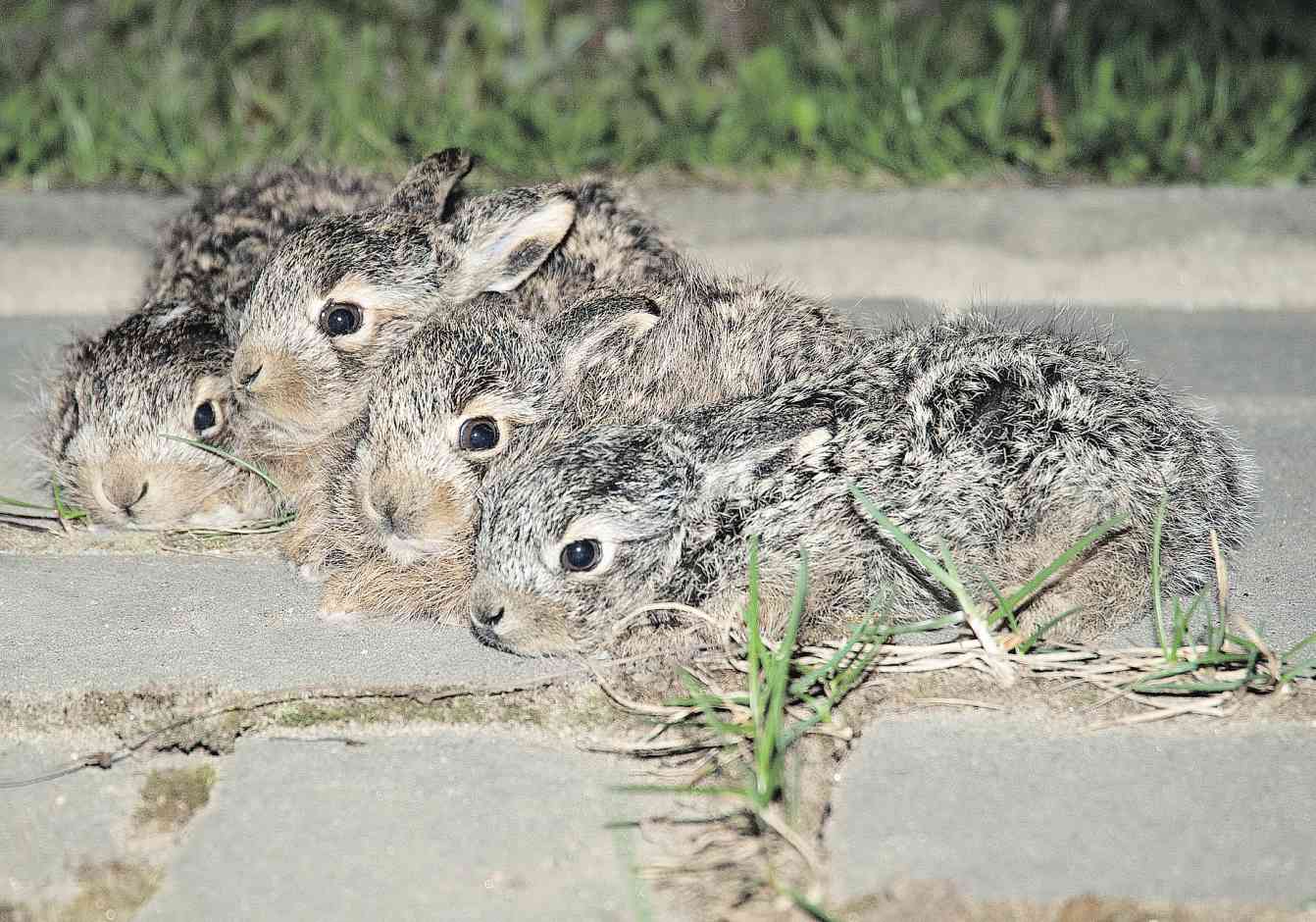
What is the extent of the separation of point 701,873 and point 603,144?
4.60 m

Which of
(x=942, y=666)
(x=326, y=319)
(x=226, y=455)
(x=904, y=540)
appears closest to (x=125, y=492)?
(x=226, y=455)

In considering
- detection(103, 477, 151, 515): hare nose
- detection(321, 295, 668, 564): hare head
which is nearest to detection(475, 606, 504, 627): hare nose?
detection(321, 295, 668, 564): hare head

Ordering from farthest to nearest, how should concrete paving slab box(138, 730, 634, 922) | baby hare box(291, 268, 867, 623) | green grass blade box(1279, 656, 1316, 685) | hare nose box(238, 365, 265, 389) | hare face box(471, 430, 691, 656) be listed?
hare nose box(238, 365, 265, 389)
baby hare box(291, 268, 867, 623)
hare face box(471, 430, 691, 656)
green grass blade box(1279, 656, 1316, 685)
concrete paving slab box(138, 730, 634, 922)

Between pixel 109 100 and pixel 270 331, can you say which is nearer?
pixel 270 331

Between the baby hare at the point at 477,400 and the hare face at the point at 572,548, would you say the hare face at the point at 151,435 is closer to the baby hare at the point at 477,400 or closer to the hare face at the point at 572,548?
the baby hare at the point at 477,400

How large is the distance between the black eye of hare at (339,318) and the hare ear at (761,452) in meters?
1.22

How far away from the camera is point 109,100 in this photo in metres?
7.23

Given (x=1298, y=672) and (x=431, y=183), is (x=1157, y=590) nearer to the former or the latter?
(x=1298, y=672)

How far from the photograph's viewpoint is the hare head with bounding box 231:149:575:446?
4.25 m

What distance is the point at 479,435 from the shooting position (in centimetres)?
393

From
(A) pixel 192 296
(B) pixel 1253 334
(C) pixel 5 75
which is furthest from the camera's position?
(C) pixel 5 75

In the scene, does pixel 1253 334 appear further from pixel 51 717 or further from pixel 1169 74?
pixel 51 717

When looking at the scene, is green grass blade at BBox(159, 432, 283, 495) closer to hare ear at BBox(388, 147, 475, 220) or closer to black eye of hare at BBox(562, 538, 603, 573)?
hare ear at BBox(388, 147, 475, 220)

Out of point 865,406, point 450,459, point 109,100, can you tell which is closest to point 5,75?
point 109,100
